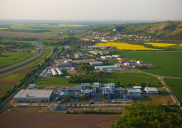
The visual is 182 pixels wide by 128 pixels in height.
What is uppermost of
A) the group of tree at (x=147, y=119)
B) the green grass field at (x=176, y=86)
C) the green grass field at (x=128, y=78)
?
the group of tree at (x=147, y=119)

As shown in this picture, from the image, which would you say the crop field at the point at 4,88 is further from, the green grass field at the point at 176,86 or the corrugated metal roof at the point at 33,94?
the green grass field at the point at 176,86

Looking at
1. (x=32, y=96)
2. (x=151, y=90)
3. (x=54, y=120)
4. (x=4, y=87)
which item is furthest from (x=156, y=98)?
(x=4, y=87)

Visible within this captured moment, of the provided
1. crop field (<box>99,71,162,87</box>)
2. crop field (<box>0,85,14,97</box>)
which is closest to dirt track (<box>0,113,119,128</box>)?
crop field (<box>0,85,14,97</box>)

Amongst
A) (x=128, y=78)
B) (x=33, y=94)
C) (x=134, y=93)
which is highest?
(x=33, y=94)

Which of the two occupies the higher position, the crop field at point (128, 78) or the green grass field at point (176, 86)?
the green grass field at point (176, 86)

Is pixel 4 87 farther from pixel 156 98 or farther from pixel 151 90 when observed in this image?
pixel 156 98

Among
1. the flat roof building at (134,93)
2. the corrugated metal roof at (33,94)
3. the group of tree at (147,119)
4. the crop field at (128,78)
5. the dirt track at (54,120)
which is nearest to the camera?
the group of tree at (147,119)

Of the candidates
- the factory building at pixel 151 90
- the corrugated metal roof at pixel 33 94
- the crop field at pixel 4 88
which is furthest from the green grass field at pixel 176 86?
the crop field at pixel 4 88
